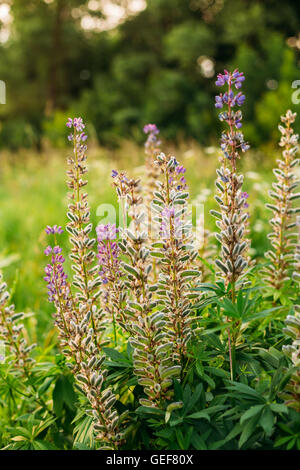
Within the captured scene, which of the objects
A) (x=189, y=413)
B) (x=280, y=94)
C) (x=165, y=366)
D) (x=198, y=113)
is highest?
(x=198, y=113)

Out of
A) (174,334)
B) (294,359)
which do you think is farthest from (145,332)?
(294,359)

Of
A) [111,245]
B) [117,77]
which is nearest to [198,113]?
[117,77]

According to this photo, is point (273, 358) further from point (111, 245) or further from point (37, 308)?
point (37, 308)

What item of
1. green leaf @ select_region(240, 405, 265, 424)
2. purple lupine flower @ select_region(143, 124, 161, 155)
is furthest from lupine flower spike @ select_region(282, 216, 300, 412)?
purple lupine flower @ select_region(143, 124, 161, 155)

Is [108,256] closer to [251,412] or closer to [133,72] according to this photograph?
[251,412]

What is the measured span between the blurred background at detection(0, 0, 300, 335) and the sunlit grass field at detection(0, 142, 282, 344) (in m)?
0.09

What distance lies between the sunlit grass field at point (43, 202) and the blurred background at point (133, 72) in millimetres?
94

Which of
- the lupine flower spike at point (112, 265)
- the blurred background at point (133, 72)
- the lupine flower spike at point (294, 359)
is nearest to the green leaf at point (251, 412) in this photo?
the lupine flower spike at point (294, 359)

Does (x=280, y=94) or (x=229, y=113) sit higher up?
(x=280, y=94)

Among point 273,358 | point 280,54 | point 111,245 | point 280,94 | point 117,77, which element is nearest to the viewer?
point 273,358

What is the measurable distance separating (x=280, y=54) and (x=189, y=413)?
19.9 metres

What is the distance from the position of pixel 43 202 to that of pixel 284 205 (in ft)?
20.9

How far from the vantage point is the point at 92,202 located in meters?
6.75

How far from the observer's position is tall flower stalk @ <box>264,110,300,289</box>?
1.74 meters
